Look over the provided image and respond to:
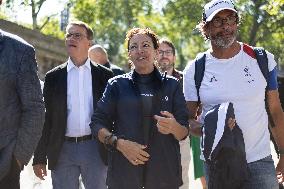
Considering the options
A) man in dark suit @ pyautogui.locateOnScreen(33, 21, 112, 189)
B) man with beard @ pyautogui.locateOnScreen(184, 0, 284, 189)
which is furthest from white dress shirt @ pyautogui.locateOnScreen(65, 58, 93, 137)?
man with beard @ pyautogui.locateOnScreen(184, 0, 284, 189)

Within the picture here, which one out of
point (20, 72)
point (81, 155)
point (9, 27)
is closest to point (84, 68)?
point (81, 155)

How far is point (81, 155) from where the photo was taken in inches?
210

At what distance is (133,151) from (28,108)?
730 mm

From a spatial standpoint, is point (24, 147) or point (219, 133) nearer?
point (24, 147)

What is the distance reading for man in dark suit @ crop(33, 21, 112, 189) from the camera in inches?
210

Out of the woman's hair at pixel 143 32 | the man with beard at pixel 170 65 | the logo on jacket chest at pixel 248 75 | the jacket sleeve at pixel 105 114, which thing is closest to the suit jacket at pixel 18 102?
the jacket sleeve at pixel 105 114

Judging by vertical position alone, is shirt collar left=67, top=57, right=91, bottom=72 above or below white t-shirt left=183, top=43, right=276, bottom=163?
above

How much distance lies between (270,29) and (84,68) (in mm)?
36251

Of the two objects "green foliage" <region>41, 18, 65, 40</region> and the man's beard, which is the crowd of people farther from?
"green foliage" <region>41, 18, 65, 40</region>

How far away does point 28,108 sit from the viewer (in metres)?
3.51

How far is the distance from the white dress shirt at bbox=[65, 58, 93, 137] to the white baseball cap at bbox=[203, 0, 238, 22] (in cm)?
178

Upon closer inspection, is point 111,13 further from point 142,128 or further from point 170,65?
point 142,128

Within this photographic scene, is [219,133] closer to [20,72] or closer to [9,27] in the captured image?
[20,72]

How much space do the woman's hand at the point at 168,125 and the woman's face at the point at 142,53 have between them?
45cm
